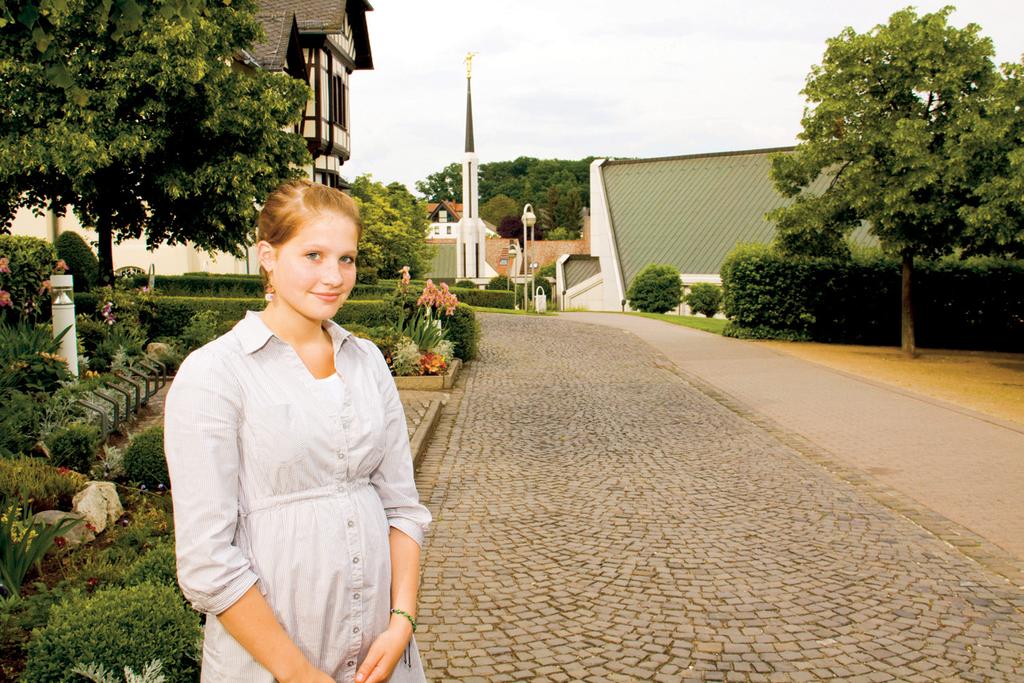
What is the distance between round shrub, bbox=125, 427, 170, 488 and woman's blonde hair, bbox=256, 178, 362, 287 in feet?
15.0

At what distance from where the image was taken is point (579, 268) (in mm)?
60656

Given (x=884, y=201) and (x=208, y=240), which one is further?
(x=208, y=240)

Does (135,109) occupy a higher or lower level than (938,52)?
lower

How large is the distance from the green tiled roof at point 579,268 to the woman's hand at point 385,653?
56.8 m

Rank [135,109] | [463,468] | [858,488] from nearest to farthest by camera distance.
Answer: [858,488]
[463,468]
[135,109]

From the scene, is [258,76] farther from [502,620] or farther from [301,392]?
[301,392]

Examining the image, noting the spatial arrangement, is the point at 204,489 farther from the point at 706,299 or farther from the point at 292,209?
the point at 706,299

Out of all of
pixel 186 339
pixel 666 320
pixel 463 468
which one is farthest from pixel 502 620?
pixel 666 320

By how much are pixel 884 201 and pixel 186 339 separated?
13.0 m

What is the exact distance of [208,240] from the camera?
18.8 metres

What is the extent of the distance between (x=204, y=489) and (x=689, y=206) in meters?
54.6

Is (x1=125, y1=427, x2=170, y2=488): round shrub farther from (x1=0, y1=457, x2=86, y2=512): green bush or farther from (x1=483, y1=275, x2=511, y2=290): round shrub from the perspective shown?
(x1=483, y1=275, x2=511, y2=290): round shrub

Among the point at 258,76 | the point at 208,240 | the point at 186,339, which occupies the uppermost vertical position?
the point at 258,76

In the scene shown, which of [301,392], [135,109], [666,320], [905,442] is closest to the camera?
[301,392]
